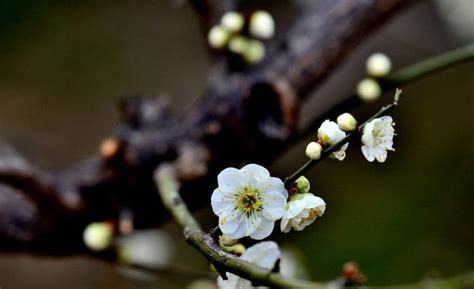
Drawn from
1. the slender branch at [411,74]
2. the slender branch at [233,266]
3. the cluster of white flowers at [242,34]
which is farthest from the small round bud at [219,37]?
the slender branch at [233,266]

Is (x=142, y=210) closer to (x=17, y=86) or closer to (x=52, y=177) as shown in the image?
(x=52, y=177)

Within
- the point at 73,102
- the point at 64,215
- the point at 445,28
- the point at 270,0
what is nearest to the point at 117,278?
the point at 64,215

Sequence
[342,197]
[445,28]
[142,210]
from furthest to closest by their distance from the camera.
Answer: [445,28] → [342,197] → [142,210]

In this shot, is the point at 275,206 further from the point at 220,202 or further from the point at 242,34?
the point at 242,34

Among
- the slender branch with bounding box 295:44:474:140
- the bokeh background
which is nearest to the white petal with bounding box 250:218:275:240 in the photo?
the slender branch with bounding box 295:44:474:140

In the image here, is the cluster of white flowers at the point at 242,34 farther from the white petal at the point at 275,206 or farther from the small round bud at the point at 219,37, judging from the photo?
the white petal at the point at 275,206

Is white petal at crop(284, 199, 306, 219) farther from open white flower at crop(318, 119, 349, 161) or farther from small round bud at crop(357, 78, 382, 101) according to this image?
small round bud at crop(357, 78, 382, 101)
